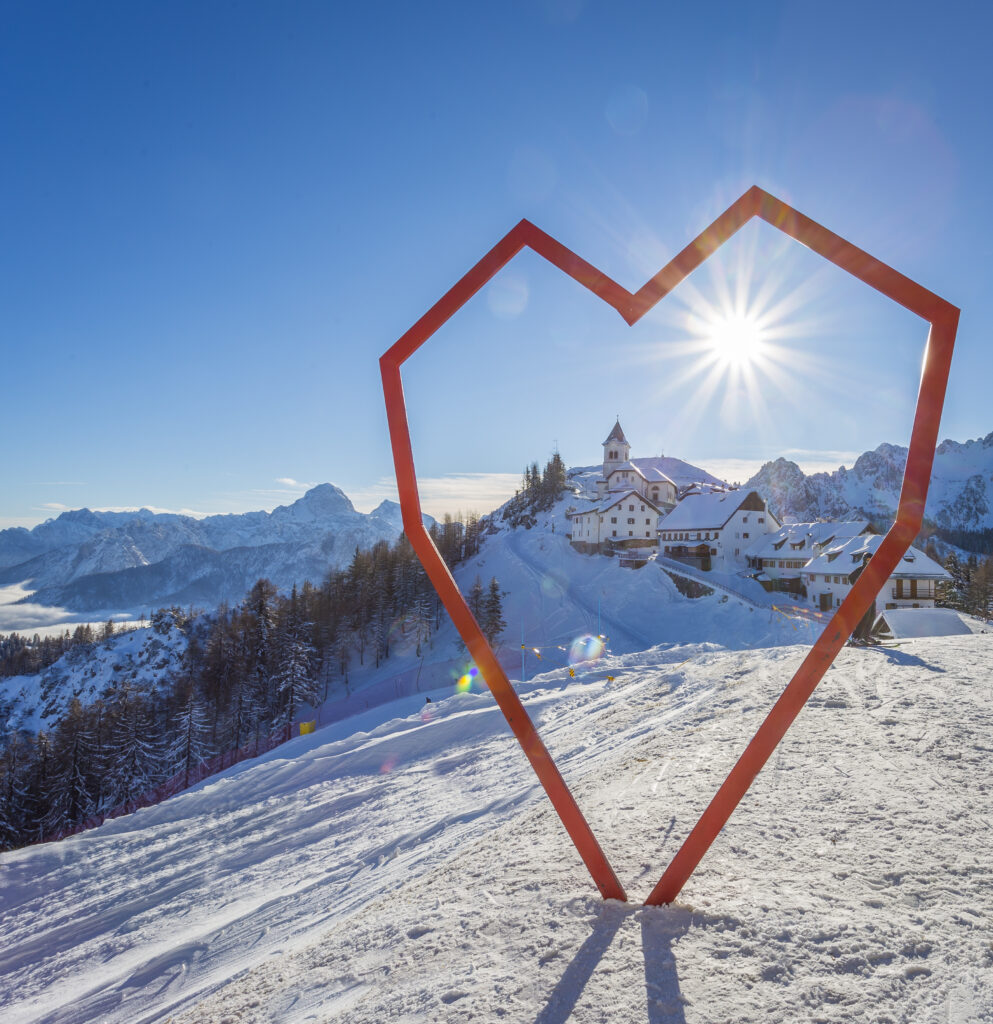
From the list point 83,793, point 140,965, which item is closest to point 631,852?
point 140,965

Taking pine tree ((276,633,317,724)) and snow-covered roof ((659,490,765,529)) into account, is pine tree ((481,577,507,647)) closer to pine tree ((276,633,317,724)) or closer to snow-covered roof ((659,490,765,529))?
pine tree ((276,633,317,724))

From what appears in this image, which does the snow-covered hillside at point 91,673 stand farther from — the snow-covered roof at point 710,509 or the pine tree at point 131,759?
the snow-covered roof at point 710,509

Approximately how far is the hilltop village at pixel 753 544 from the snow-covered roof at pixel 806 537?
80 mm

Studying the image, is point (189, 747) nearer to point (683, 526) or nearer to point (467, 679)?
point (467, 679)

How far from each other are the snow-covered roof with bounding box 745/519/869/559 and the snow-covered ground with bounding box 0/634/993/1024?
125 ft

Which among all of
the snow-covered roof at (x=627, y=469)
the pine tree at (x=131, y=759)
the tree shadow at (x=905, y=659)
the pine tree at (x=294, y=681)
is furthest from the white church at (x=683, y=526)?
the pine tree at (x=131, y=759)

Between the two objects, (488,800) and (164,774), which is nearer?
(488,800)

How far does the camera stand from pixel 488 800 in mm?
8883

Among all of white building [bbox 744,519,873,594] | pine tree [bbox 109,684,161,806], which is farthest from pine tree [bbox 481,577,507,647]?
pine tree [bbox 109,684,161,806]

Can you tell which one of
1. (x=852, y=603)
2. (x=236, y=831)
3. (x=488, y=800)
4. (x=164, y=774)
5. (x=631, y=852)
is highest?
(x=852, y=603)

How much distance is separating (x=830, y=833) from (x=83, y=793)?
152 ft

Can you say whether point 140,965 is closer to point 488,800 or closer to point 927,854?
point 488,800

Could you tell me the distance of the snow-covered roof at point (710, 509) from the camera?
54.9 m

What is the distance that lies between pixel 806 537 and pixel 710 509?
10329 millimetres
